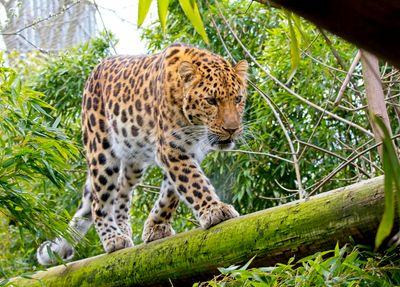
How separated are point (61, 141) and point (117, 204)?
1342 millimetres

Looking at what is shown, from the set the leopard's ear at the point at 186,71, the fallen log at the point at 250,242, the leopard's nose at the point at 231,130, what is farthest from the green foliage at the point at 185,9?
the leopard's ear at the point at 186,71

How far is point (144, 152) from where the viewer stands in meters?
4.78

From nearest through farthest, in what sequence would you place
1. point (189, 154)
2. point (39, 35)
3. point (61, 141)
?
point (61, 141) → point (189, 154) → point (39, 35)

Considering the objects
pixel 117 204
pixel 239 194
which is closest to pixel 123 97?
pixel 117 204

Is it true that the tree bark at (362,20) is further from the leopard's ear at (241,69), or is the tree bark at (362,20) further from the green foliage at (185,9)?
the leopard's ear at (241,69)

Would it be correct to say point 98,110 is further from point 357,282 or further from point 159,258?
point 357,282

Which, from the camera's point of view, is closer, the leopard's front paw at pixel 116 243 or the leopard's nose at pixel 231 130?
the leopard's nose at pixel 231 130

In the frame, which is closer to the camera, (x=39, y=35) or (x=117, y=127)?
(x=117, y=127)

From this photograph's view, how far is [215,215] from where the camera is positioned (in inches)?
148

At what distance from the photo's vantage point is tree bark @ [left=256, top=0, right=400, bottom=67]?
40 cm

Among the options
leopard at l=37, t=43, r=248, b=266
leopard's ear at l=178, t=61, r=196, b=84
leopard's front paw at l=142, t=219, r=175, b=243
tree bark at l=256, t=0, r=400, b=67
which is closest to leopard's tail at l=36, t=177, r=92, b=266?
leopard at l=37, t=43, r=248, b=266

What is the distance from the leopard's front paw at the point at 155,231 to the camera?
443cm

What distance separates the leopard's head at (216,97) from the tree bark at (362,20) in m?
3.76

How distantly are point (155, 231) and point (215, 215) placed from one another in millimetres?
826
